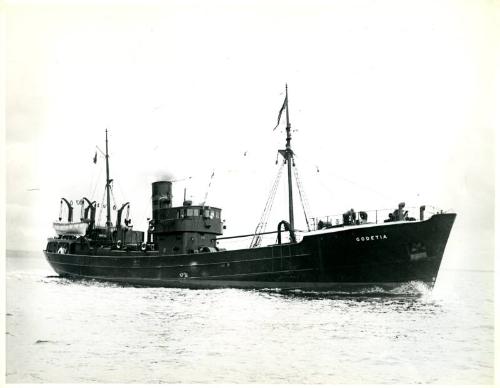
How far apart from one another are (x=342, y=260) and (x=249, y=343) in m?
8.72

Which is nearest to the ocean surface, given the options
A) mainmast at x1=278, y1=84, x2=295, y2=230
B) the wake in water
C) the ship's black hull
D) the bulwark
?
the wake in water

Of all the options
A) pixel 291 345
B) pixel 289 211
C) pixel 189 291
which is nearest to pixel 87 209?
pixel 189 291

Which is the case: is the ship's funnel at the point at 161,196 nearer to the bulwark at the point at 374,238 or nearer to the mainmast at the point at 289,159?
the mainmast at the point at 289,159

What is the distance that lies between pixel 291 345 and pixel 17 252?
26.2 feet

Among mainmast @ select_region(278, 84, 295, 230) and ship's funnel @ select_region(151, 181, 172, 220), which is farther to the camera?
ship's funnel @ select_region(151, 181, 172, 220)

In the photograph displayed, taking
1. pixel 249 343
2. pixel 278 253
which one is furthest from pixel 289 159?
pixel 249 343

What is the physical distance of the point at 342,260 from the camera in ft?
63.6

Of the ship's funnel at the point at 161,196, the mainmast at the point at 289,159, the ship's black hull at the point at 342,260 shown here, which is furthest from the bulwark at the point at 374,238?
the ship's funnel at the point at 161,196

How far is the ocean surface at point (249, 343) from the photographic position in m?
10.2

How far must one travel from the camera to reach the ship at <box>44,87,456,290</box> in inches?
747

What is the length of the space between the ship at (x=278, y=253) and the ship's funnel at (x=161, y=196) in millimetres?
57

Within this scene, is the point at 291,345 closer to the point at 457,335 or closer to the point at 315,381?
the point at 315,381

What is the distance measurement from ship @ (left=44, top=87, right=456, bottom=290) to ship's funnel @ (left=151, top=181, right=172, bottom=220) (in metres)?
0.06

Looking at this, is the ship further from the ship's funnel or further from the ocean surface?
the ocean surface
